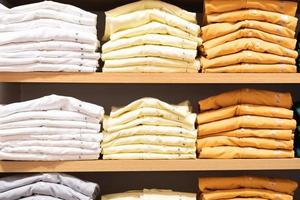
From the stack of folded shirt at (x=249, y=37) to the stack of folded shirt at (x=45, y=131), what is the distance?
0.53m

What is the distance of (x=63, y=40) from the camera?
1.52 meters

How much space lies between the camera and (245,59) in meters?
1.57

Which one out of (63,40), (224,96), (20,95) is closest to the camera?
(63,40)

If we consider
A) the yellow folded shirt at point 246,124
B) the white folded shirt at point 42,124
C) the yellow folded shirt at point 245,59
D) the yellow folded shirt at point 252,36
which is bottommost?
the white folded shirt at point 42,124

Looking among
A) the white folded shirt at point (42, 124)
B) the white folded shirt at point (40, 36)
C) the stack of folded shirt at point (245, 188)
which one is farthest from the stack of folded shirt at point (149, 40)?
the stack of folded shirt at point (245, 188)

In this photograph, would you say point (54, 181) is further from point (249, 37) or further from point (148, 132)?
point (249, 37)

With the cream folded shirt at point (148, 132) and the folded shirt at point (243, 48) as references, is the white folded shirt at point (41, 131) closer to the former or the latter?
the cream folded shirt at point (148, 132)

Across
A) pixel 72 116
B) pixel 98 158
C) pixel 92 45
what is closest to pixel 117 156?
pixel 98 158

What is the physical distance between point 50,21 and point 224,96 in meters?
0.72

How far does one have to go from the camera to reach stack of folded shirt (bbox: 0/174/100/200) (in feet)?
4.96

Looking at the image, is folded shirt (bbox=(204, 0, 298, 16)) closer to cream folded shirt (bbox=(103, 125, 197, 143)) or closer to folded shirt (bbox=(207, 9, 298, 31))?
folded shirt (bbox=(207, 9, 298, 31))

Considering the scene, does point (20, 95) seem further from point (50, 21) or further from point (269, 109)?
point (269, 109)

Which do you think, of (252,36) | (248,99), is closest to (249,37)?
(252,36)

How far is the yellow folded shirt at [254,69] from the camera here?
1569 millimetres
